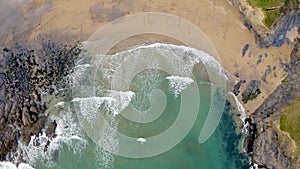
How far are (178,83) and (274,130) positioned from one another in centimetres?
928

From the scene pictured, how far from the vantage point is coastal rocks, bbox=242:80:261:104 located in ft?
136


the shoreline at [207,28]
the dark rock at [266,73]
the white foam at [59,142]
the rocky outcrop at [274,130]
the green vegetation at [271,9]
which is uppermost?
the green vegetation at [271,9]

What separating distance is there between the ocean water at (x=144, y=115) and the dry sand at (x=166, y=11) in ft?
6.40

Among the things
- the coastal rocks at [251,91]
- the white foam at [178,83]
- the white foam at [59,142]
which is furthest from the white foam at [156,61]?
the white foam at [59,142]

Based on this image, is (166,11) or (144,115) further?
(166,11)

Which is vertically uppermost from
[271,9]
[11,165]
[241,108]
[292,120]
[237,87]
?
[271,9]

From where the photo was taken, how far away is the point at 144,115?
135ft

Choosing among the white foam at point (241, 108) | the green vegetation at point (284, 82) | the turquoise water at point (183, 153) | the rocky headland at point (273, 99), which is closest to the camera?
the rocky headland at point (273, 99)

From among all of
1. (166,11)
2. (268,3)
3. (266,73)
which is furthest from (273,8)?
(166,11)

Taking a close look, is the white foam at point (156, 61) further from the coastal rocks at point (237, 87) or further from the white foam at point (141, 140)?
the white foam at point (141, 140)

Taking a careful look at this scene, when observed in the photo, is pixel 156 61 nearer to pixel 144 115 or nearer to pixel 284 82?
pixel 144 115

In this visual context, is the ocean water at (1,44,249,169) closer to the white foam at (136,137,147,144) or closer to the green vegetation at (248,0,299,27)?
the white foam at (136,137,147,144)

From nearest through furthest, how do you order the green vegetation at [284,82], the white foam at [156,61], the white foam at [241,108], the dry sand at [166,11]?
1. the white foam at [241,108]
2. the green vegetation at [284,82]
3. the dry sand at [166,11]
4. the white foam at [156,61]

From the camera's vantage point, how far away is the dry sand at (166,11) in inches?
1674
